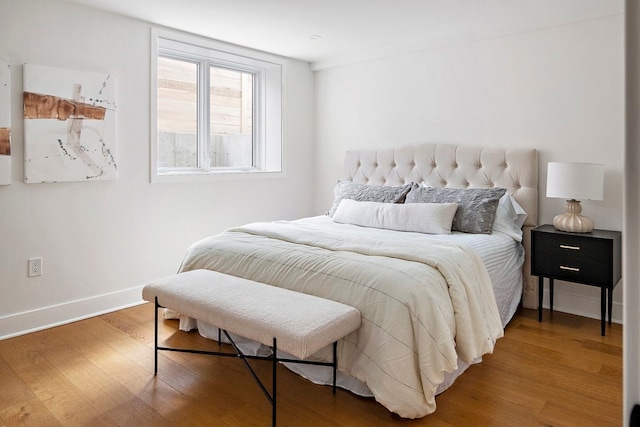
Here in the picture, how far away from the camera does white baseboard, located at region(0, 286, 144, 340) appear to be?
2.96 meters

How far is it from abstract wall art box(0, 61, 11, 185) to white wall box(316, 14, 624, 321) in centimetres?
297

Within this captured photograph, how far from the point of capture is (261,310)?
201cm

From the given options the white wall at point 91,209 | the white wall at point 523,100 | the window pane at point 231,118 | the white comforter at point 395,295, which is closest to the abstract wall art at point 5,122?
the white wall at point 91,209

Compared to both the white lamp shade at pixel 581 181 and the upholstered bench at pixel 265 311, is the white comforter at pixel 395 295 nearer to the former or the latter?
the upholstered bench at pixel 265 311

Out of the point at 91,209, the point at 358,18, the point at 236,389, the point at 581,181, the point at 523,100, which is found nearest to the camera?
the point at 236,389

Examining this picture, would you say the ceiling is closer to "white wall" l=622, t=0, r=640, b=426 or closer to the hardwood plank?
the hardwood plank

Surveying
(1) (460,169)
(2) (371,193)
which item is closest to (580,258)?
(1) (460,169)

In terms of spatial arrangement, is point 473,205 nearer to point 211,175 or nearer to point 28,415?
point 211,175

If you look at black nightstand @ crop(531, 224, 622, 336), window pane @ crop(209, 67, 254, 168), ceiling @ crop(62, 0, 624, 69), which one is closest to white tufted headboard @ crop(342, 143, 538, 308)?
Result: black nightstand @ crop(531, 224, 622, 336)

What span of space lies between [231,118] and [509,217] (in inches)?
109

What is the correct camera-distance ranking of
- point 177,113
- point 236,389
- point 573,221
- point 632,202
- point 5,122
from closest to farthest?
point 632,202 < point 236,389 < point 5,122 < point 573,221 < point 177,113

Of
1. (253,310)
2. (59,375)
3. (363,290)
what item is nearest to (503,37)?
(363,290)

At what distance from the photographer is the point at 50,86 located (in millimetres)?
3023

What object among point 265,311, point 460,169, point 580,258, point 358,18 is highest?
point 358,18
